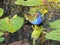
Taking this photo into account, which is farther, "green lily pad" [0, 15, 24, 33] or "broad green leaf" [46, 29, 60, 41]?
"green lily pad" [0, 15, 24, 33]

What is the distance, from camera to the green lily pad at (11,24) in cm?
133

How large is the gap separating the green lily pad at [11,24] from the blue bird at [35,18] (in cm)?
5

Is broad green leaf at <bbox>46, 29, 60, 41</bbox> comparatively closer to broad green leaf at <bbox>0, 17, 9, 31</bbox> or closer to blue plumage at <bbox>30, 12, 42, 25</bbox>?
blue plumage at <bbox>30, 12, 42, 25</bbox>

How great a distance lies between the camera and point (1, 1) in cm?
153

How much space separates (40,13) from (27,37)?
0.18m

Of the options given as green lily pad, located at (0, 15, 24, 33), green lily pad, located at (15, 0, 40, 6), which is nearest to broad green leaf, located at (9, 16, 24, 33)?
green lily pad, located at (0, 15, 24, 33)

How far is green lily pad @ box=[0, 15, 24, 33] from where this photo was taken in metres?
1.33

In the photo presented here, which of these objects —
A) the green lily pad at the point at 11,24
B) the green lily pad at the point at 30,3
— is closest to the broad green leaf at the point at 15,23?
the green lily pad at the point at 11,24

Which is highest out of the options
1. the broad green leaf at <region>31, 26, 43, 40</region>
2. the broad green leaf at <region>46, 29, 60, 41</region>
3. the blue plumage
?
the blue plumage

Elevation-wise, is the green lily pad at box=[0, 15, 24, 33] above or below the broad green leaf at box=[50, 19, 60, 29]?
below

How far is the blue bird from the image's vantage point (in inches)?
54.0

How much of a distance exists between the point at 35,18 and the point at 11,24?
155mm

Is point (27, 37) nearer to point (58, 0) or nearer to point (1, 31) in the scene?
point (1, 31)

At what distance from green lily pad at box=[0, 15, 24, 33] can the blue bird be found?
0.18 ft
